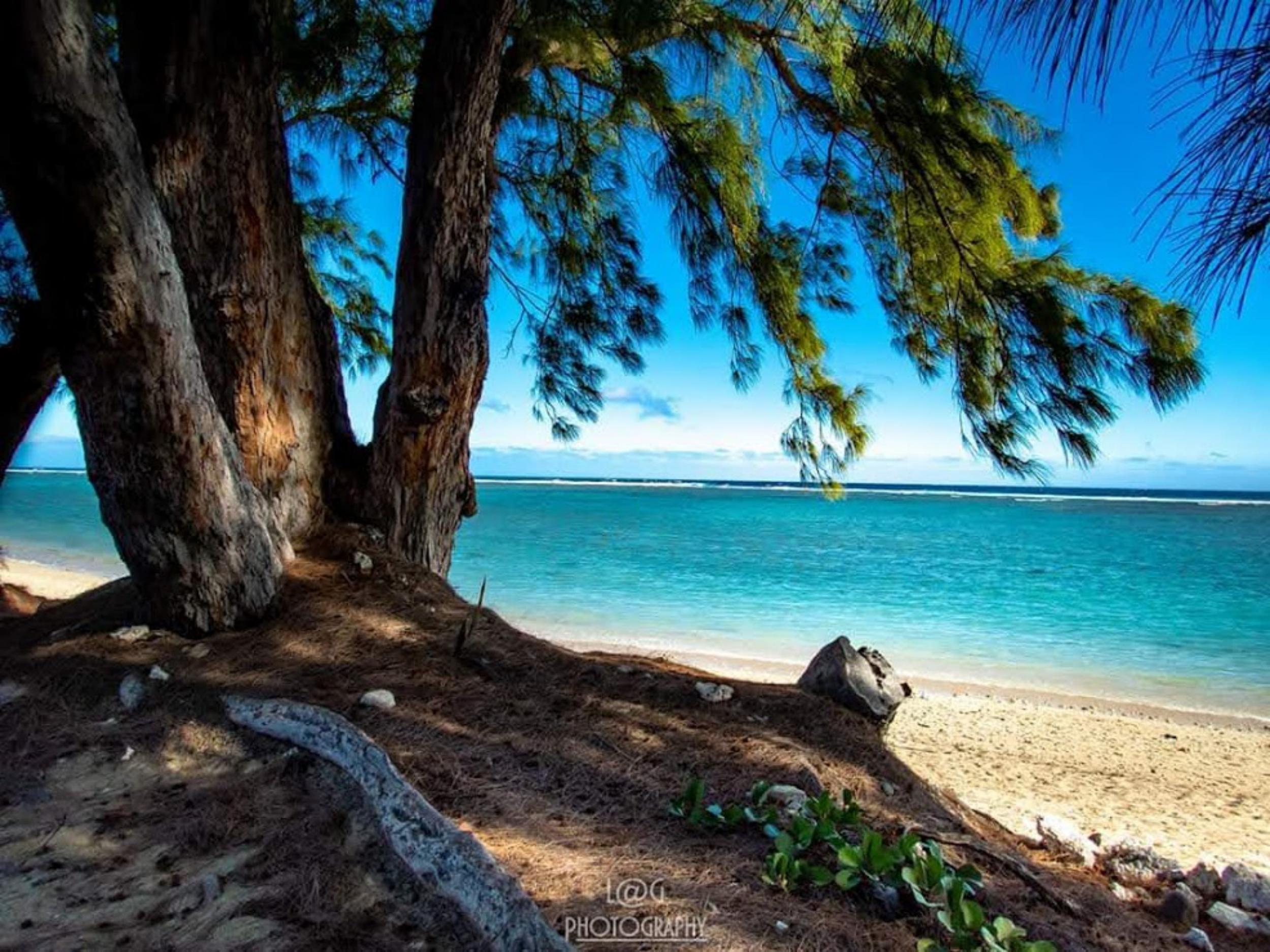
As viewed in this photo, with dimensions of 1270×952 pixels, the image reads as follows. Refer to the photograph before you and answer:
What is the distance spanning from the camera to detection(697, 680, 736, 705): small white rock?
109 inches

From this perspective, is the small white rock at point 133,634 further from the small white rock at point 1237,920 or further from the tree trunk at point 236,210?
the small white rock at point 1237,920

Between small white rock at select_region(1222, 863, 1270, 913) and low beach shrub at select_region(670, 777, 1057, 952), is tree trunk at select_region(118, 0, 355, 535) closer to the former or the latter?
low beach shrub at select_region(670, 777, 1057, 952)

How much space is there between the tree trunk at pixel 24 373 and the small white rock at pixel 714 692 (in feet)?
11.2

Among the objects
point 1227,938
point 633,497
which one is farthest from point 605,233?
point 633,497

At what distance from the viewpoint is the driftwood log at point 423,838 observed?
131 centimetres

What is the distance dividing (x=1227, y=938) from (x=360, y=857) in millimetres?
2662

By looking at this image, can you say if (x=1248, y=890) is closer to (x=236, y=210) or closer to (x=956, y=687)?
(x=236, y=210)

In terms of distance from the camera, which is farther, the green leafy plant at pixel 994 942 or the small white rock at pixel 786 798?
the small white rock at pixel 786 798

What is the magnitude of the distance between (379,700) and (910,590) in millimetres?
14246

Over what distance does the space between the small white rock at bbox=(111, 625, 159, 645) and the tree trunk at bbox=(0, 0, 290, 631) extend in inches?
2.3

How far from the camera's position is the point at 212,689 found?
7.94 ft

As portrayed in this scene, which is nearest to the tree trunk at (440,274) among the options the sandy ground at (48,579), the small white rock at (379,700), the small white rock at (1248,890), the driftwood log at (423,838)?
the small white rock at (379,700)

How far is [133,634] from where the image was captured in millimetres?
2750

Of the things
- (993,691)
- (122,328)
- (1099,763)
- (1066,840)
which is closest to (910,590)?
(993,691)
